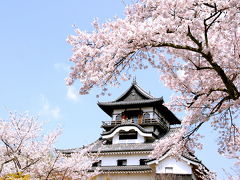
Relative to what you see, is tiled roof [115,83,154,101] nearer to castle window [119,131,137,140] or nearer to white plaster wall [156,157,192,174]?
castle window [119,131,137,140]

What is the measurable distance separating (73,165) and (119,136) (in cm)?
1284

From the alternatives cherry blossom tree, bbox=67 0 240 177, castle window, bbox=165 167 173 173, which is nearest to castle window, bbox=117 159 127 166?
castle window, bbox=165 167 173 173

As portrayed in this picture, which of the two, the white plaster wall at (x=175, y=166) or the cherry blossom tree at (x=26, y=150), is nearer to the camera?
the cherry blossom tree at (x=26, y=150)

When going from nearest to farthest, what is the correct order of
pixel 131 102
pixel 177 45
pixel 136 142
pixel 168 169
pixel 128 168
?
1. pixel 177 45
2. pixel 168 169
3. pixel 128 168
4. pixel 136 142
5. pixel 131 102

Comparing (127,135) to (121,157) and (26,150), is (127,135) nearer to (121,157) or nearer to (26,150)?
(121,157)

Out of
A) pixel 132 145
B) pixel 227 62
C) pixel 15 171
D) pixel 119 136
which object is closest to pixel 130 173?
pixel 132 145

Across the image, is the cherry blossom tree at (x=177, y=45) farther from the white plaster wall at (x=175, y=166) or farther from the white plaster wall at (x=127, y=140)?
the white plaster wall at (x=127, y=140)

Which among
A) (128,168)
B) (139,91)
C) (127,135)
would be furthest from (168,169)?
(139,91)

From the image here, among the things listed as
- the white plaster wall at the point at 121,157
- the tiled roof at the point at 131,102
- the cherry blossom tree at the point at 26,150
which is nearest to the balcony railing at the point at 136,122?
the tiled roof at the point at 131,102

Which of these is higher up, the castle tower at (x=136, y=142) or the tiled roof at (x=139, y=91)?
the tiled roof at (x=139, y=91)

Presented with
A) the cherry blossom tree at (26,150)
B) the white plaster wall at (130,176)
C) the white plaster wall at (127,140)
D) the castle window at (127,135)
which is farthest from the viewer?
the castle window at (127,135)

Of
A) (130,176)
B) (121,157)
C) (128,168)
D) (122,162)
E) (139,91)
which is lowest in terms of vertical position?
(130,176)

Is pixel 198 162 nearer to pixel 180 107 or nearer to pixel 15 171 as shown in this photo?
pixel 180 107

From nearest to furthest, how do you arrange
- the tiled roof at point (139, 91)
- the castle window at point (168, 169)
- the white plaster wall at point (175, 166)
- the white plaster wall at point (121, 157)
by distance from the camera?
the white plaster wall at point (175, 166), the castle window at point (168, 169), the white plaster wall at point (121, 157), the tiled roof at point (139, 91)
